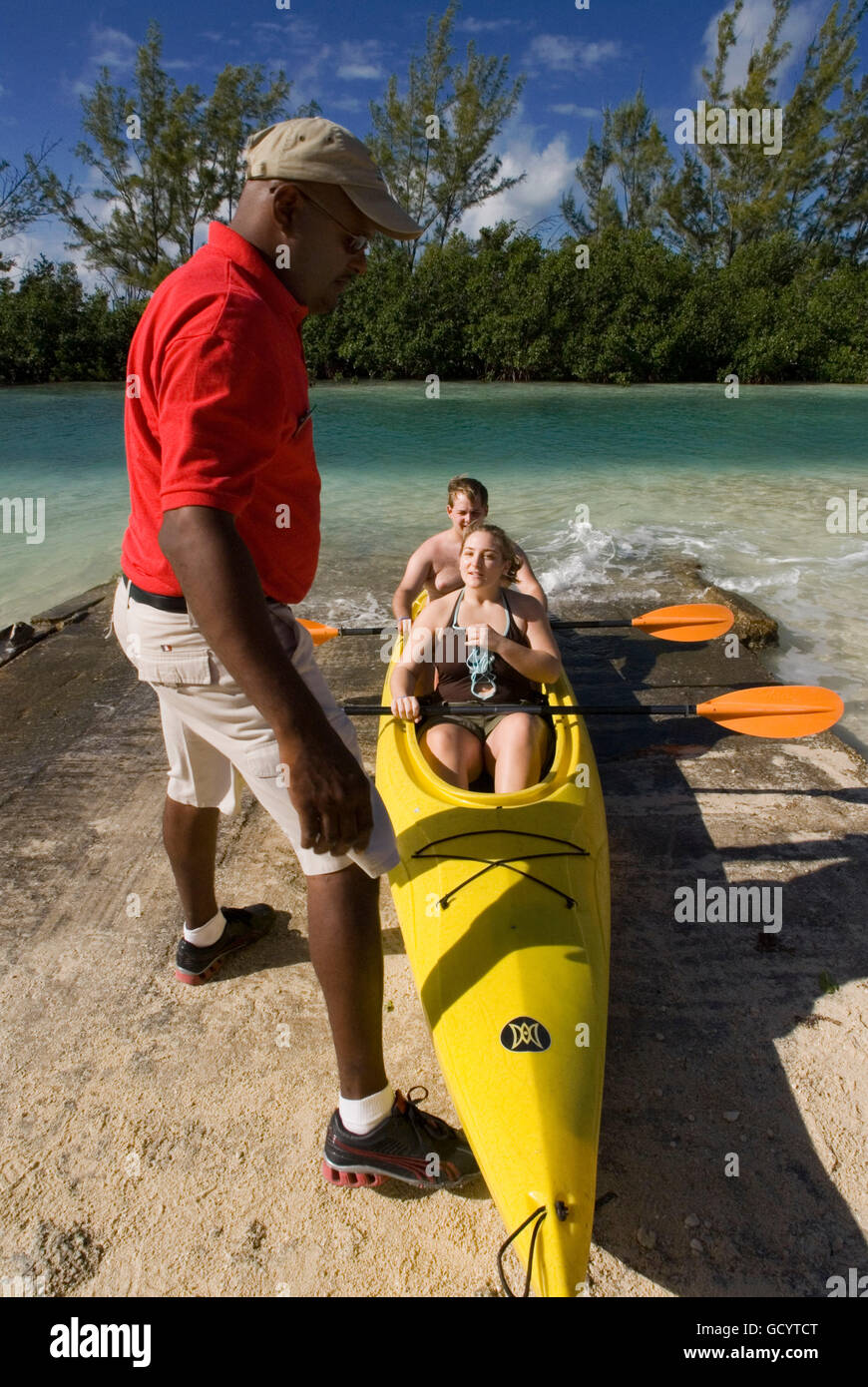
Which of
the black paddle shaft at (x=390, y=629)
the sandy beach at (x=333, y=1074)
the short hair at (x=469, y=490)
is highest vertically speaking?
the short hair at (x=469, y=490)

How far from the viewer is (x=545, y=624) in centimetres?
367

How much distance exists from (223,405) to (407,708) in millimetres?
2044

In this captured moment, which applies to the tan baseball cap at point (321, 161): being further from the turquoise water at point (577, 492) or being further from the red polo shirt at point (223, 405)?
the turquoise water at point (577, 492)

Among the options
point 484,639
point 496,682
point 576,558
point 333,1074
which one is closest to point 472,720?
point 496,682

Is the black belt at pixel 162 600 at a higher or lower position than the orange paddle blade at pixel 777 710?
higher

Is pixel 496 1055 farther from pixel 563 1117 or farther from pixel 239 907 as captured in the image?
pixel 239 907

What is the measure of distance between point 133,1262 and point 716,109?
4007cm

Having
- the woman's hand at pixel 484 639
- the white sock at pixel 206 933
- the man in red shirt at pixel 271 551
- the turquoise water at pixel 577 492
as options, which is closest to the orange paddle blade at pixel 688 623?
the turquoise water at pixel 577 492

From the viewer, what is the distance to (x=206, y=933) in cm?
272

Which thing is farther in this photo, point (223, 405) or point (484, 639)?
point (484, 639)

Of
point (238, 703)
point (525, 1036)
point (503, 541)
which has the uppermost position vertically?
point (503, 541)

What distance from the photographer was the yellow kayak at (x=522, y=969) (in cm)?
187

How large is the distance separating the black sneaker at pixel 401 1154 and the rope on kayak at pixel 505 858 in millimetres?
641

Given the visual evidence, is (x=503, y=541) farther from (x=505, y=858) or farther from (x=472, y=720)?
(x=505, y=858)
